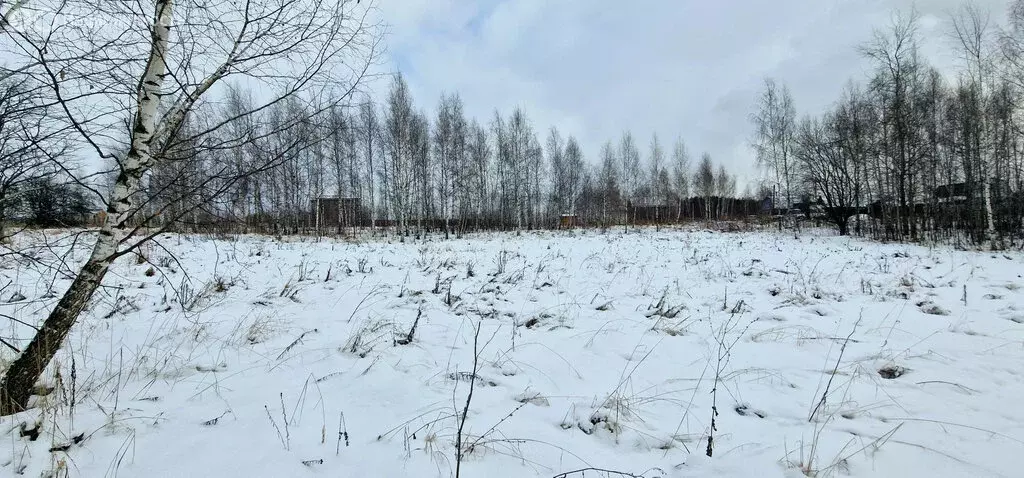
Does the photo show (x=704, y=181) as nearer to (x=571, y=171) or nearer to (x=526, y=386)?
(x=571, y=171)

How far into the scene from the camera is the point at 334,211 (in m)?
26.7

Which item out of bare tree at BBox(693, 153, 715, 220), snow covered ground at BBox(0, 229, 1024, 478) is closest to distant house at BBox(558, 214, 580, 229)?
bare tree at BBox(693, 153, 715, 220)

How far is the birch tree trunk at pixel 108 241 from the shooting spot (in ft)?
7.73

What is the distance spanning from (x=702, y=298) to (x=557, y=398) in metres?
3.83

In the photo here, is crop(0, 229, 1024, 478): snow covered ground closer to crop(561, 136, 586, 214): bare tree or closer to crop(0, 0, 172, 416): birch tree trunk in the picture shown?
crop(0, 0, 172, 416): birch tree trunk

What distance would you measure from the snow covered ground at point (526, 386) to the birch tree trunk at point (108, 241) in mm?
205

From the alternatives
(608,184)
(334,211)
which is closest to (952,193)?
(608,184)

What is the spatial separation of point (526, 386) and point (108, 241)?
2895 mm

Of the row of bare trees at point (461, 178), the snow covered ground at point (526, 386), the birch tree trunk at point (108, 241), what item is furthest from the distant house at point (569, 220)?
the birch tree trunk at point (108, 241)

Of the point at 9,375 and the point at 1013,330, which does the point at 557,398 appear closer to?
the point at 9,375

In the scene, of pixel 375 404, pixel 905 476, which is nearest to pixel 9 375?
pixel 375 404

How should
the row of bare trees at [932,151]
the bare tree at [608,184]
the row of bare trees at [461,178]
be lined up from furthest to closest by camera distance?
the bare tree at [608,184] → the row of bare trees at [461,178] → the row of bare trees at [932,151]

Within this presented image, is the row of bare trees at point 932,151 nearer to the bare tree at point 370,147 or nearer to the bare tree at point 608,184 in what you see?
the bare tree at point 608,184

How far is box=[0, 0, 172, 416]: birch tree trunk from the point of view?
2355mm
